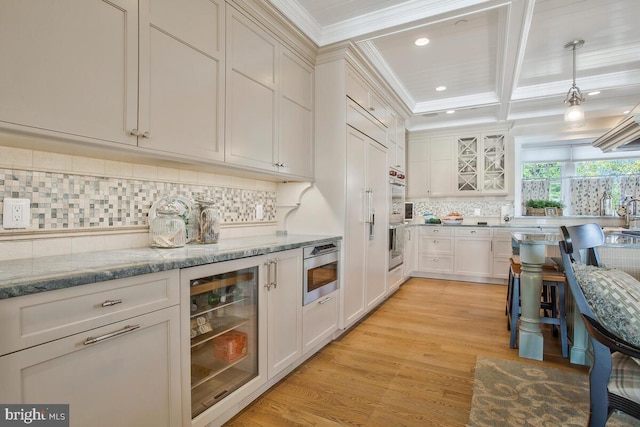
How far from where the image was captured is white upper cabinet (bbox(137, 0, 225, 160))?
61.9 inches

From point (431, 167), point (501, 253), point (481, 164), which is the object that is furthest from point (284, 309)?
point (481, 164)

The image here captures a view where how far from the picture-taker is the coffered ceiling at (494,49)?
8.15 feet

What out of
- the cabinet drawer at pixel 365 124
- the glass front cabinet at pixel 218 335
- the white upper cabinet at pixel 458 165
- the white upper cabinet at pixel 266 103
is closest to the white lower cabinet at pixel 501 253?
the white upper cabinet at pixel 458 165

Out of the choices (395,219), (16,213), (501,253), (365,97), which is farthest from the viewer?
(501,253)

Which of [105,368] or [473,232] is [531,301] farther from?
[105,368]

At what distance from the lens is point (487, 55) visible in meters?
3.27

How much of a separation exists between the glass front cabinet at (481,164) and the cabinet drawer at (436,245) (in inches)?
35.5

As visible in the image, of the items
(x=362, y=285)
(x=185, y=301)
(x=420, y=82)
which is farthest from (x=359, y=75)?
(x=185, y=301)

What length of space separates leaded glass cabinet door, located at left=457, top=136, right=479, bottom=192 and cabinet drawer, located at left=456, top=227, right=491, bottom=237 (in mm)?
748

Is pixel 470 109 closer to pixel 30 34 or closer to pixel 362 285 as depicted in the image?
pixel 362 285

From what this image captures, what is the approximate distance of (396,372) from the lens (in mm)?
2271

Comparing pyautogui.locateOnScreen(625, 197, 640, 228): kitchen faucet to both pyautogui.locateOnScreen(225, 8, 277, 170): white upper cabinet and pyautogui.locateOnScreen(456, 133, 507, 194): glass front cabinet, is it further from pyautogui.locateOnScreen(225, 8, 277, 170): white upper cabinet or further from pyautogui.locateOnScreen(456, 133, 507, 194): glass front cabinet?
pyautogui.locateOnScreen(225, 8, 277, 170): white upper cabinet

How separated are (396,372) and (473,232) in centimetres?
341

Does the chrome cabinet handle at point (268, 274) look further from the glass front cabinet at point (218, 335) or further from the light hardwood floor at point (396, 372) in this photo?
the light hardwood floor at point (396, 372)
